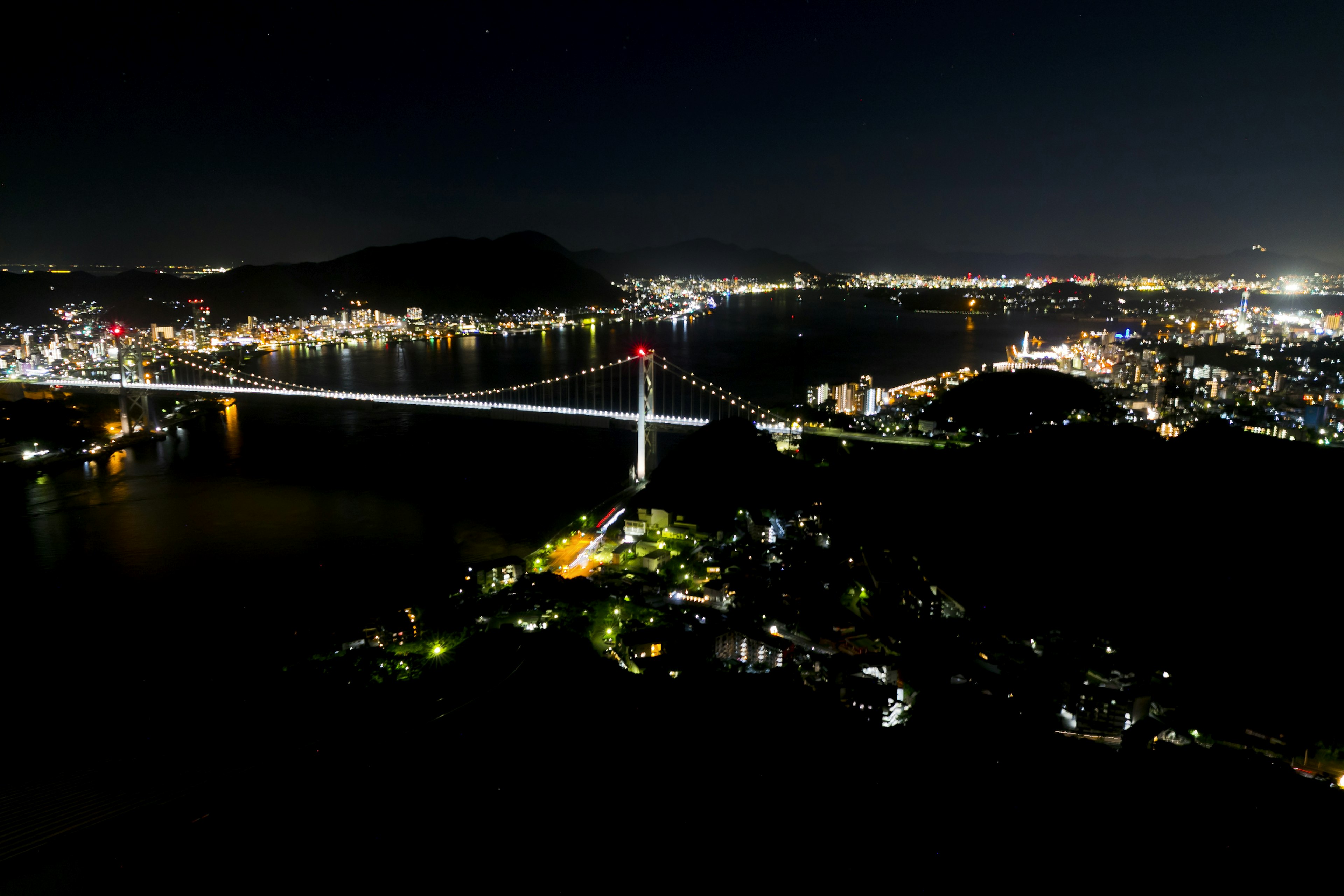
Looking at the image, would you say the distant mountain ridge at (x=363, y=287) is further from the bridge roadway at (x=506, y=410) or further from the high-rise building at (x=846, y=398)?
the high-rise building at (x=846, y=398)

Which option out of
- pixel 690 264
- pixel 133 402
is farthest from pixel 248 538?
pixel 690 264

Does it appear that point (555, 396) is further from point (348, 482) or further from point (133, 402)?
point (133, 402)

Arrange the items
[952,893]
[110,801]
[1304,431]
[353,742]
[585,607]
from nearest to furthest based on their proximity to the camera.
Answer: [952,893] < [110,801] < [353,742] < [585,607] < [1304,431]

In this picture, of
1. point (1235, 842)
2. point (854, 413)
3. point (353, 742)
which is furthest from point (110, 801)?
point (854, 413)

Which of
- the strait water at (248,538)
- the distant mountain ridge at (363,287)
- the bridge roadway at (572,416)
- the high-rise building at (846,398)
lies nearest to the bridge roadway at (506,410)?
the bridge roadway at (572,416)

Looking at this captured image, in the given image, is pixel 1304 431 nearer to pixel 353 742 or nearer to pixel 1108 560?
pixel 1108 560
